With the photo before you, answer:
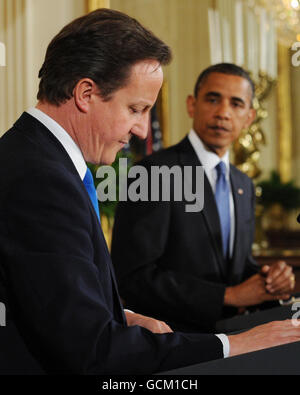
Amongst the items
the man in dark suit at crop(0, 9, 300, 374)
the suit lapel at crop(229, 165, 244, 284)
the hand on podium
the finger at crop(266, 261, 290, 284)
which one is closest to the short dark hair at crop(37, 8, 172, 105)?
the man in dark suit at crop(0, 9, 300, 374)

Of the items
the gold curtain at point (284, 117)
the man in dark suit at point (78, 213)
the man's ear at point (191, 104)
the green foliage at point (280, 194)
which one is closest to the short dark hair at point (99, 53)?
the man in dark suit at point (78, 213)

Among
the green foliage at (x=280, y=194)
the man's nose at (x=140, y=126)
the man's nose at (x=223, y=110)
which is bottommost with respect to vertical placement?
the green foliage at (x=280, y=194)

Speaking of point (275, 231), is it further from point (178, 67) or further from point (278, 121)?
point (178, 67)

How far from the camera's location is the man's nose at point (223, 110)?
3180 mm

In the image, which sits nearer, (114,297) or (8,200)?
(8,200)

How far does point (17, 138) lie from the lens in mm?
1500

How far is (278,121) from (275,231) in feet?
5.75

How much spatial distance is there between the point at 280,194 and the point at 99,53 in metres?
7.24

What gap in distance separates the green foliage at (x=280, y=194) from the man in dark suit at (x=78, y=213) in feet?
22.9

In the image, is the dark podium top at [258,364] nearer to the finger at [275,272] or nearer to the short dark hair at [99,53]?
the short dark hair at [99,53]

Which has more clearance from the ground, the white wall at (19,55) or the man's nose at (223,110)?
the white wall at (19,55)

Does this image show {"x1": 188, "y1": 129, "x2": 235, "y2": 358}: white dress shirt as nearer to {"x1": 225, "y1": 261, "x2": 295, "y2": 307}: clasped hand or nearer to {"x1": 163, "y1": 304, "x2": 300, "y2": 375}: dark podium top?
{"x1": 225, "y1": 261, "x2": 295, "y2": 307}: clasped hand

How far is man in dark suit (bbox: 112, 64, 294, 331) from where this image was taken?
2.70 m

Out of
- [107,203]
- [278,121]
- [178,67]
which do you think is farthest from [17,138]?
[278,121]
